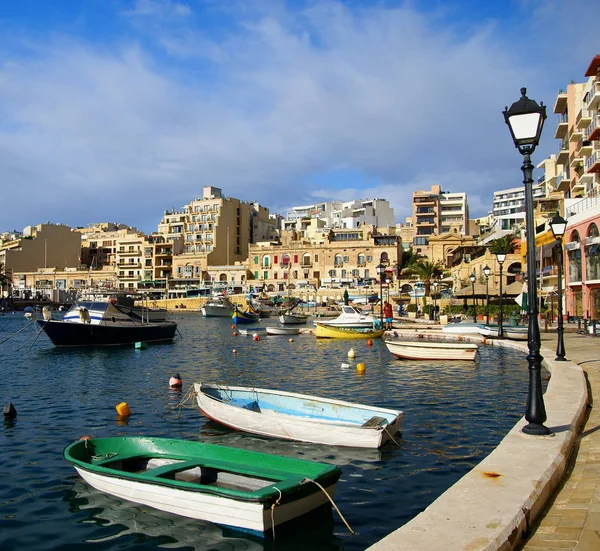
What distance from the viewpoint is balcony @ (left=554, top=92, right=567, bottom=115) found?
6424 cm

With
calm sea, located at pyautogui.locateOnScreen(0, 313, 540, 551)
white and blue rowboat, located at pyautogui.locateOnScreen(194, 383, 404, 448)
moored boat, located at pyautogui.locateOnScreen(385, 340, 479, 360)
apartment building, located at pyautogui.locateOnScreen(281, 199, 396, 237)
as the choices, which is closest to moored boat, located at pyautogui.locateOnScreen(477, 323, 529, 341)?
calm sea, located at pyautogui.locateOnScreen(0, 313, 540, 551)

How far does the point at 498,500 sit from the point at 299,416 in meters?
6.94

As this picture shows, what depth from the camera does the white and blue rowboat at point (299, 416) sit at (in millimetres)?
11688

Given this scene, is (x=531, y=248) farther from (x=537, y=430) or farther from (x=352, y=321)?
(x=352, y=321)

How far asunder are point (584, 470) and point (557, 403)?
153 inches

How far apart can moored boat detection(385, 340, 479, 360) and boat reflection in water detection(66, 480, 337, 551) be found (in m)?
19.0

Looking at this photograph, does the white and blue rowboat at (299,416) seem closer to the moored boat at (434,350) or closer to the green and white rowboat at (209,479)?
the green and white rowboat at (209,479)

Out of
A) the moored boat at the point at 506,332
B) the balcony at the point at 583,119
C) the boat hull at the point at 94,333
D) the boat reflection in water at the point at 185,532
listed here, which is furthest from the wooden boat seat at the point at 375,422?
the balcony at the point at 583,119

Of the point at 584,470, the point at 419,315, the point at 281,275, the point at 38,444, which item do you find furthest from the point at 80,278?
the point at 584,470

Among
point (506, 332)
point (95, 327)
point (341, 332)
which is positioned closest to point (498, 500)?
point (506, 332)

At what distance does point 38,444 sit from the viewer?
42.3 ft

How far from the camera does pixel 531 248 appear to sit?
900cm

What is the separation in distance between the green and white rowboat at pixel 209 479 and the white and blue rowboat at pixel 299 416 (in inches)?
132

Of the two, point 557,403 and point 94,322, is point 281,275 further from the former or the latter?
point 557,403
